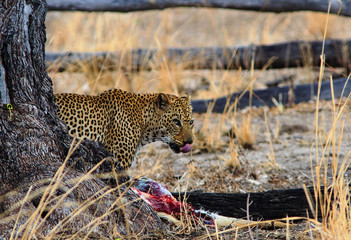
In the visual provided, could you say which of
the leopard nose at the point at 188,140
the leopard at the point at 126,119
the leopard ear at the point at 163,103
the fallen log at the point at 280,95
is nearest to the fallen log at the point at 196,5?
the fallen log at the point at 280,95

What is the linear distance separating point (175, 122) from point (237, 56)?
3.37 meters

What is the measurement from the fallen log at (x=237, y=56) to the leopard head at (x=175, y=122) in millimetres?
3080

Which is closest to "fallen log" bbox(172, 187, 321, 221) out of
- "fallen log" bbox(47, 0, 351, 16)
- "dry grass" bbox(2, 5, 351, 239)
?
"dry grass" bbox(2, 5, 351, 239)

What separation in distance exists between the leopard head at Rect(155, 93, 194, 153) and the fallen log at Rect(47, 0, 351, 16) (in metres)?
2.96

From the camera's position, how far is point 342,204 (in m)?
3.15

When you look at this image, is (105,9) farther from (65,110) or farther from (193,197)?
(193,197)

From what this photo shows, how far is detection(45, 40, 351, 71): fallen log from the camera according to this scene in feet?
27.5

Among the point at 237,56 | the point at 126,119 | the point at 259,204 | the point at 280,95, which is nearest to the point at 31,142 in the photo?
the point at 126,119

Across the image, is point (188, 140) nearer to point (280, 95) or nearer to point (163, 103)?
point (163, 103)

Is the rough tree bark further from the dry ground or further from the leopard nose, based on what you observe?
the leopard nose

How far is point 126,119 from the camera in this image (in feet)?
16.5

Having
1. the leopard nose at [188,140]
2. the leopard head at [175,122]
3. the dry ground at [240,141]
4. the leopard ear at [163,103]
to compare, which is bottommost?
the dry ground at [240,141]

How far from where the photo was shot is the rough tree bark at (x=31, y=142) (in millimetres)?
3426

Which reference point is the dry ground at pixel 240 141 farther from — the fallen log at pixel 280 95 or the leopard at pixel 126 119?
the leopard at pixel 126 119
